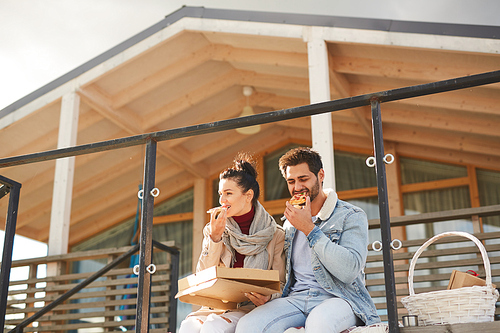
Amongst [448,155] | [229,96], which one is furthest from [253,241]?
[448,155]

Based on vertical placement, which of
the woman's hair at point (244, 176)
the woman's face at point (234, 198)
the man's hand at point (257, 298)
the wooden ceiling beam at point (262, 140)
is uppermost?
the wooden ceiling beam at point (262, 140)

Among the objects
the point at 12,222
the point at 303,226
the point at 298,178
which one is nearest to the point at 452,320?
the point at 303,226

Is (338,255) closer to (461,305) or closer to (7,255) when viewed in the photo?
(461,305)

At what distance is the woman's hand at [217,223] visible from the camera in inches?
83.7

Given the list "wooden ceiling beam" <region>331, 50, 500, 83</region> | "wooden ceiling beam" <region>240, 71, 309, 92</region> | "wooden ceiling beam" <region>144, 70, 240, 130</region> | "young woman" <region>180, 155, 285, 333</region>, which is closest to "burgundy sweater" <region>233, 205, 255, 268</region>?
"young woman" <region>180, 155, 285, 333</region>

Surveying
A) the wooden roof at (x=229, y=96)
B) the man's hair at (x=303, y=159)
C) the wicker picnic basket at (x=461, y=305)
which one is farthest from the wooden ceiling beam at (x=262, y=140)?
the wicker picnic basket at (x=461, y=305)

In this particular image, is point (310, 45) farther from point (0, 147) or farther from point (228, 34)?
point (0, 147)

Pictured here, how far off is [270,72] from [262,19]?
131 cm

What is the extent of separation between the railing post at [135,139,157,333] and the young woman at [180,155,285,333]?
28 cm

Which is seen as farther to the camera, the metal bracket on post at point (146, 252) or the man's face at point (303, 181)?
the man's face at point (303, 181)

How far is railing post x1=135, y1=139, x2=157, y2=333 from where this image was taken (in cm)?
184

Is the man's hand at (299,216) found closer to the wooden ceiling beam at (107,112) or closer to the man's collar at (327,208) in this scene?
the man's collar at (327,208)

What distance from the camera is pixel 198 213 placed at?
27.8ft

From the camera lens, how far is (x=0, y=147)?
613cm
